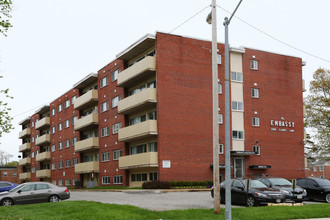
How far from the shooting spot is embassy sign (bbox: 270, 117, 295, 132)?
42594mm

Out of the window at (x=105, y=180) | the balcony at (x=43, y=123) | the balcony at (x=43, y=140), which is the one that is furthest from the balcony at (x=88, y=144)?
the balcony at (x=43, y=123)

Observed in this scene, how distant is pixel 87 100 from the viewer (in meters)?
52.2

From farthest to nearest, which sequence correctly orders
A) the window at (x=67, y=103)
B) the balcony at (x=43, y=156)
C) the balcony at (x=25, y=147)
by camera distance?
the balcony at (x=25, y=147) → the balcony at (x=43, y=156) → the window at (x=67, y=103)

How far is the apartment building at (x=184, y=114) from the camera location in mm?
37312

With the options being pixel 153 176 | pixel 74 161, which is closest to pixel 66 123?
pixel 74 161

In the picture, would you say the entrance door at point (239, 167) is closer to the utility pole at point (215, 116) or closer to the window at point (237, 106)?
the window at point (237, 106)

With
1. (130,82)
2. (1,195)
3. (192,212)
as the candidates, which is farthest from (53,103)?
(192,212)

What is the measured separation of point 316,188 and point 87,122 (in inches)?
1322

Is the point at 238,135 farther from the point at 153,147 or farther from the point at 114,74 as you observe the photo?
the point at 114,74

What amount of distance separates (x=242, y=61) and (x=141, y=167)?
14.3 meters

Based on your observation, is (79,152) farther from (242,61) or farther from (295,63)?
(295,63)

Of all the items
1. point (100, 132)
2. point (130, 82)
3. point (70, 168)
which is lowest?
point (70, 168)

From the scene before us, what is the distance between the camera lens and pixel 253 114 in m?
41.8

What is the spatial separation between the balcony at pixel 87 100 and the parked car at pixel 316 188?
31.6 m
